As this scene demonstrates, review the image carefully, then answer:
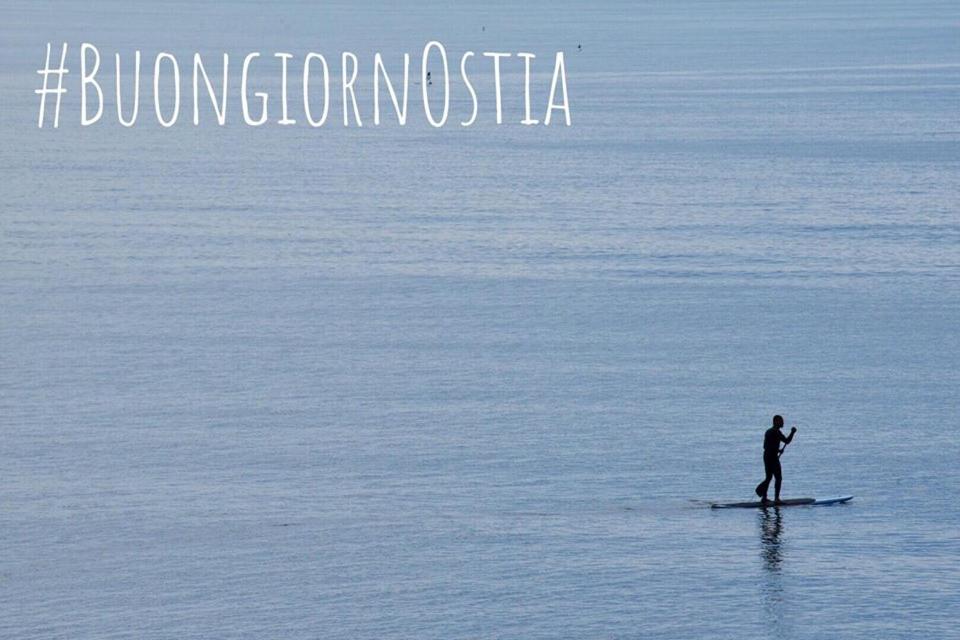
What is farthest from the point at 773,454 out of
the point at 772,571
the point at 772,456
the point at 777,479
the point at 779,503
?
the point at 772,571

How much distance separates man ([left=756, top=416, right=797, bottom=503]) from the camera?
4228 centimetres

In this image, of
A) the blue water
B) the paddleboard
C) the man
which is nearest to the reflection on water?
the blue water

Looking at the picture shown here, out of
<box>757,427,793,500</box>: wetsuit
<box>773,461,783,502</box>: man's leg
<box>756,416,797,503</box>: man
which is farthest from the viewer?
<box>773,461,783,502</box>: man's leg

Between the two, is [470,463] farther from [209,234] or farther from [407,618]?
[209,234]

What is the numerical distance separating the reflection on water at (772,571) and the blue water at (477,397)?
123mm

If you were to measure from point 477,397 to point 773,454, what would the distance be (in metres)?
18.1

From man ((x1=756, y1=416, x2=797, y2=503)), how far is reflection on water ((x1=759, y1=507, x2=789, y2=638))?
0.51m

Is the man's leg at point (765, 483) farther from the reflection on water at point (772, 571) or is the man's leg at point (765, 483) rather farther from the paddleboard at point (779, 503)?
the reflection on water at point (772, 571)

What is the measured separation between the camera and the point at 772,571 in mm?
39219

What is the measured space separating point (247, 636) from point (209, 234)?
62.5 metres

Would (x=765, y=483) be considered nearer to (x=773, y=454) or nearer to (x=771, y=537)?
(x=773, y=454)

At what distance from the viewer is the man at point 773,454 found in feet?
139

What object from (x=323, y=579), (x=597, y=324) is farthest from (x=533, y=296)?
(x=323, y=579)

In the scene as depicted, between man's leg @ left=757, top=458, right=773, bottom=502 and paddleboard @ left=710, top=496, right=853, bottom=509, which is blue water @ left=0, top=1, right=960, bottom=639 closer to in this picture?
paddleboard @ left=710, top=496, right=853, bottom=509
